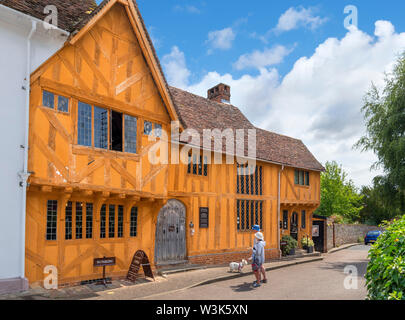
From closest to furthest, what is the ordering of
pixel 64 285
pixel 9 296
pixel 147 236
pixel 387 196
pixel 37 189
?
1. pixel 9 296
2. pixel 37 189
3. pixel 64 285
4. pixel 147 236
5. pixel 387 196

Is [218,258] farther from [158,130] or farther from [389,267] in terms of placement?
[389,267]

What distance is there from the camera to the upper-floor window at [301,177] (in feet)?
67.8

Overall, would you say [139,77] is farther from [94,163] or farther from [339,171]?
[339,171]

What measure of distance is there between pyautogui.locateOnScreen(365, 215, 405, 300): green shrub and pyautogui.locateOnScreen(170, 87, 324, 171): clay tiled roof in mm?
9779

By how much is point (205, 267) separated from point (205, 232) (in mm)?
1470

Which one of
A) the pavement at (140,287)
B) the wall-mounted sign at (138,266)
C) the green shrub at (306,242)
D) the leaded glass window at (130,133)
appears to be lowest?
the green shrub at (306,242)

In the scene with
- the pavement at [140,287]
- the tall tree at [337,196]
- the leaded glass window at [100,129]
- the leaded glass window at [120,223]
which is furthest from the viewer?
the tall tree at [337,196]

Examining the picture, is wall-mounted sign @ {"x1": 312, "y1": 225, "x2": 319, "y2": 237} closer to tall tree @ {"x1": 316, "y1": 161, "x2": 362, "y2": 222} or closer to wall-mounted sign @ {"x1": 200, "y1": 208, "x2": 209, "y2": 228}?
wall-mounted sign @ {"x1": 200, "y1": 208, "x2": 209, "y2": 228}

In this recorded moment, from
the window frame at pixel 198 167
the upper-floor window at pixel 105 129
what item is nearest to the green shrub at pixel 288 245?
the window frame at pixel 198 167

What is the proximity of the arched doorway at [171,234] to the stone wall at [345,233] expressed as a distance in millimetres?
15808

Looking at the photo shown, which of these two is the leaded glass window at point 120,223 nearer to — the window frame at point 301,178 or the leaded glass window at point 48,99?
the leaded glass window at point 48,99

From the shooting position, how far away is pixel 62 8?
10328mm

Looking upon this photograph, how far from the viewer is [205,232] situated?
1458 cm

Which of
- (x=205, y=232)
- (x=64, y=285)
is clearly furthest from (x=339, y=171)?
(x=64, y=285)
